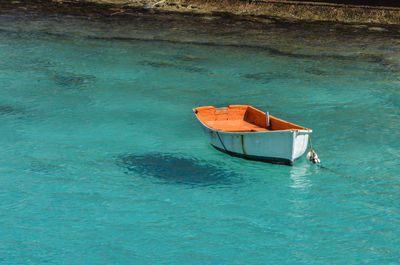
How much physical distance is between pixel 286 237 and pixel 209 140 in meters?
5.43

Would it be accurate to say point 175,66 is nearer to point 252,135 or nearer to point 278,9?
point 252,135

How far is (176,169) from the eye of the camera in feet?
52.1

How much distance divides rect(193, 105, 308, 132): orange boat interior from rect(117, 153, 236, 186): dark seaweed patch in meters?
1.73

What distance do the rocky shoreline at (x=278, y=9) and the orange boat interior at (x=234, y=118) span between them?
16.4m

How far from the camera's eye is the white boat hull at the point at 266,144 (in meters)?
15.5

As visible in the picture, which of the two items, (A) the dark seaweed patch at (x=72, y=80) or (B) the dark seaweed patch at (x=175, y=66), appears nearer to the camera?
(A) the dark seaweed patch at (x=72, y=80)

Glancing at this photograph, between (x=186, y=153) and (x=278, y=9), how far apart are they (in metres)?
19.8

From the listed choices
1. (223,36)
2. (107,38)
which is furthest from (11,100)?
(223,36)

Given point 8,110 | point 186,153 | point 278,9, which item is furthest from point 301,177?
point 278,9

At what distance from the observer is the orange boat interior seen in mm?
17609

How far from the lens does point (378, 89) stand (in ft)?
74.6

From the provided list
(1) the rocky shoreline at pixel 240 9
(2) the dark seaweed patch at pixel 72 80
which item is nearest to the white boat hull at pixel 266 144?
(2) the dark seaweed patch at pixel 72 80

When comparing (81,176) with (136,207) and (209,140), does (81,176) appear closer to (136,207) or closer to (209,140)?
(136,207)

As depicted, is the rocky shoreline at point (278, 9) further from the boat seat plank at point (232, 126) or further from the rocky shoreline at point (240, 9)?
the boat seat plank at point (232, 126)
